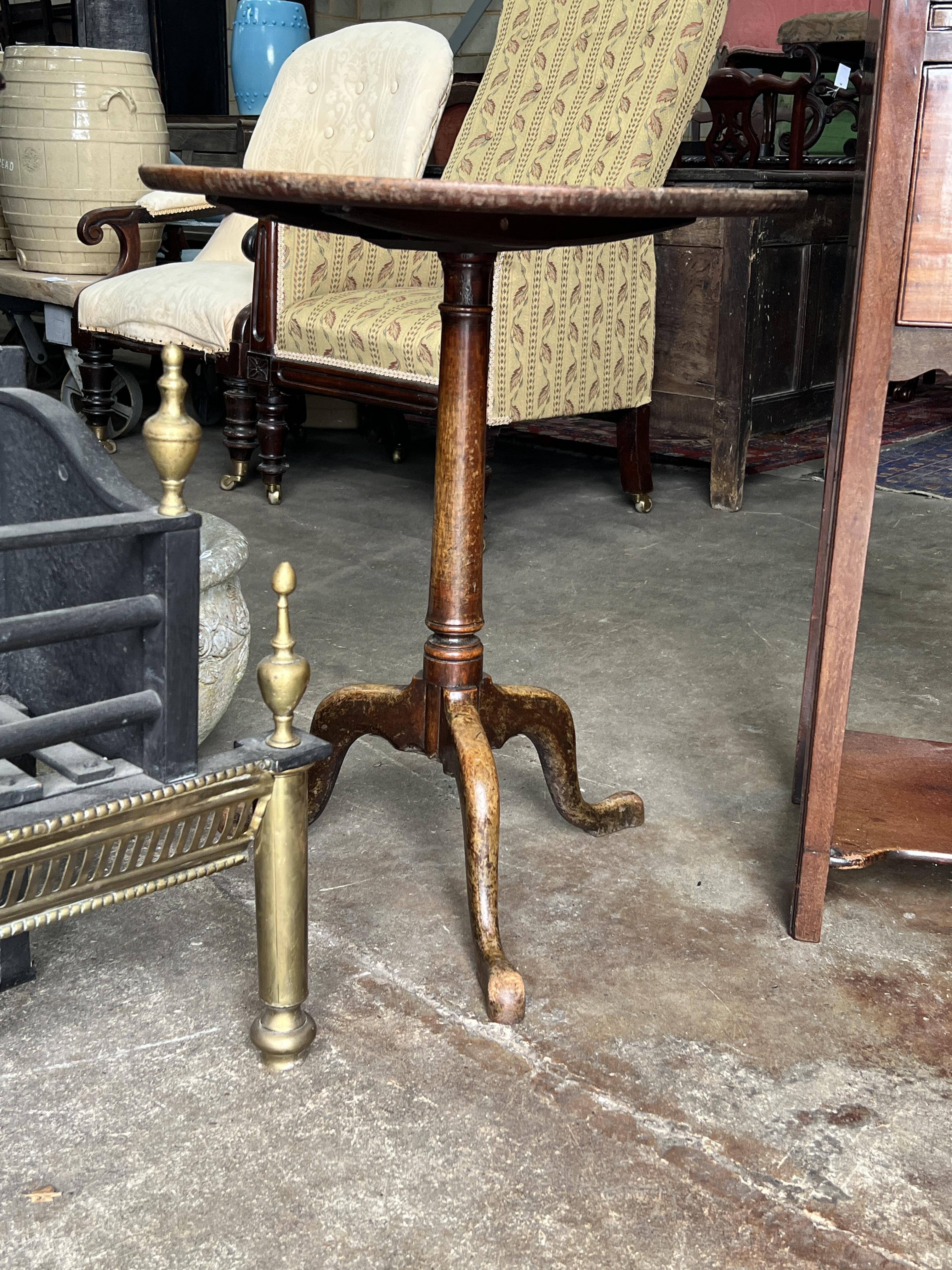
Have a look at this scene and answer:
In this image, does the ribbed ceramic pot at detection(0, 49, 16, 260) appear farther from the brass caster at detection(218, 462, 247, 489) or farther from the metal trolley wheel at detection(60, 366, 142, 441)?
the brass caster at detection(218, 462, 247, 489)

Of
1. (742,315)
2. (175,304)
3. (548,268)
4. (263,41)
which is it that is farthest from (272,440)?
(263,41)

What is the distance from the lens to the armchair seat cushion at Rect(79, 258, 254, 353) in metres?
3.27

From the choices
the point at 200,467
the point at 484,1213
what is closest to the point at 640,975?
the point at 484,1213

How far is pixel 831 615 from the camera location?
4.21ft

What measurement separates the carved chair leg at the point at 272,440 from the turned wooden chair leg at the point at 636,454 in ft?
2.84

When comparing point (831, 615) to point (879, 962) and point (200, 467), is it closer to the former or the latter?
point (879, 962)

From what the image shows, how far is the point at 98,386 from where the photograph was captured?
3791 mm

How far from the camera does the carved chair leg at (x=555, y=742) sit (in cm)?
A: 150

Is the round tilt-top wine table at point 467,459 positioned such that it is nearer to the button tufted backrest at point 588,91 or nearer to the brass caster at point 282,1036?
the brass caster at point 282,1036

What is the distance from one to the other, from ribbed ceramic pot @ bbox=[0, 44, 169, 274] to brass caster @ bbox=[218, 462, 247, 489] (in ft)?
3.91


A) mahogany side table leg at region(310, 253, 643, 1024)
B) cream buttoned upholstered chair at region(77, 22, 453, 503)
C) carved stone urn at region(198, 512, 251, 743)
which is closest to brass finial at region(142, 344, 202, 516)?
mahogany side table leg at region(310, 253, 643, 1024)

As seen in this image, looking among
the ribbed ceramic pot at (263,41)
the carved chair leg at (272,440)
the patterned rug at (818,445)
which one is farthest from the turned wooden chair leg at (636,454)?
the ribbed ceramic pot at (263,41)

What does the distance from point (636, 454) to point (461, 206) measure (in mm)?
2246

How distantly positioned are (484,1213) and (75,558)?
24.3 inches
